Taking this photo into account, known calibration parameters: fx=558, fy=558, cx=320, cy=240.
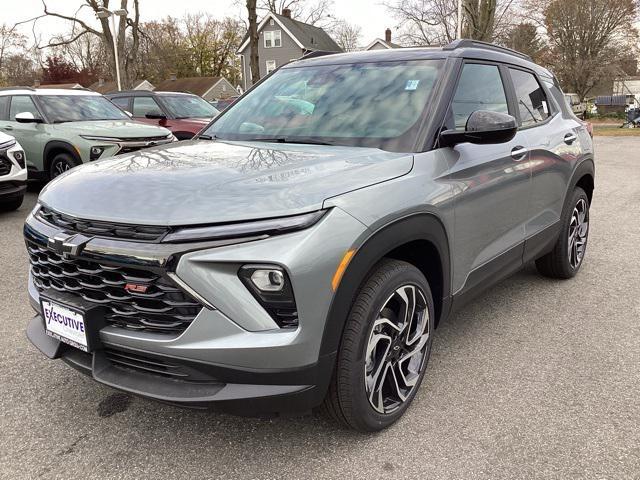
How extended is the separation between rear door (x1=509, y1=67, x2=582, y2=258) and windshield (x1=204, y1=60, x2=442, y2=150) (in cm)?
104

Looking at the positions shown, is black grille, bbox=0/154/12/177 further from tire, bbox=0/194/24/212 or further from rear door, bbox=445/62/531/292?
rear door, bbox=445/62/531/292

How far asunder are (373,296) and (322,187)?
0.50 metres

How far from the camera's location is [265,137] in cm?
323

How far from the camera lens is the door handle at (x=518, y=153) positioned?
11.3 feet

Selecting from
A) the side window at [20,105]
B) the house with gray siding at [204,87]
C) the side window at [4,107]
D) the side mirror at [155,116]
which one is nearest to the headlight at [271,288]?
the side mirror at [155,116]

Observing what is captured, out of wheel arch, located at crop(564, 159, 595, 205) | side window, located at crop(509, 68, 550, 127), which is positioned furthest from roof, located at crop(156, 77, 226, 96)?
side window, located at crop(509, 68, 550, 127)

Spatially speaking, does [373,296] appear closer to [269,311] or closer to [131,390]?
[269,311]

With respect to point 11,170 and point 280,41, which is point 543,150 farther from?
point 280,41

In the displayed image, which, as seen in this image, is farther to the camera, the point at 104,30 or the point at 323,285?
the point at 104,30

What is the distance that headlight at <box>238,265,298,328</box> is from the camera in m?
1.99

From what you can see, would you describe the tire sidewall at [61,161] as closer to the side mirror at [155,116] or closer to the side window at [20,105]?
the side window at [20,105]

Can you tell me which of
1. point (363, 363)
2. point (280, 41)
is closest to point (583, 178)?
point (363, 363)

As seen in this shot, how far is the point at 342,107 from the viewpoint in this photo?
3154 mm

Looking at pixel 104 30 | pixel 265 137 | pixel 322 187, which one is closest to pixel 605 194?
pixel 265 137
